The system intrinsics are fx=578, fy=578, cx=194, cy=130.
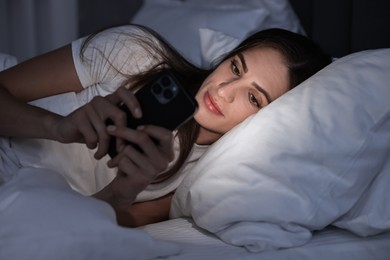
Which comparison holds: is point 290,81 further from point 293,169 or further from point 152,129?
point 152,129

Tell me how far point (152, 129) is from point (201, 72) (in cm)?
51

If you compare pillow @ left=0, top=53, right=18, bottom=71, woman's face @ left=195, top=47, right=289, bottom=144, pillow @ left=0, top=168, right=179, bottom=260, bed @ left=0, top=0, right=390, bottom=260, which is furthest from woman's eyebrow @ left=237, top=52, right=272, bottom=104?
pillow @ left=0, top=53, right=18, bottom=71

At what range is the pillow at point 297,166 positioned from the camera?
876 mm

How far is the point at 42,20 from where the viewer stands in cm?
168

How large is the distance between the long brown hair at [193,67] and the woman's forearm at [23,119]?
0.65 feet

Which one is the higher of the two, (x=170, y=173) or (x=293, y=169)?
(x=293, y=169)

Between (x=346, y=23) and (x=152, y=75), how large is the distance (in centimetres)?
61

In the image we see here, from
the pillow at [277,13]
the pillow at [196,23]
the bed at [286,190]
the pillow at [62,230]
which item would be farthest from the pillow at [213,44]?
the pillow at [62,230]

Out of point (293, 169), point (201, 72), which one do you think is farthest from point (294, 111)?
point (201, 72)

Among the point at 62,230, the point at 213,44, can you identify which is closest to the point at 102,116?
the point at 62,230

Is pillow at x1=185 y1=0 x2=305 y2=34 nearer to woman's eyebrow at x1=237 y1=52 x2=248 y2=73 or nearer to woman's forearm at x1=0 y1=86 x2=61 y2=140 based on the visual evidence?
woman's eyebrow at x1=237 y1=52 x2=248 y2=73

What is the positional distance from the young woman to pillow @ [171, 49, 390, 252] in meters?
0.14

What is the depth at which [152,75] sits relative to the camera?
1159mm

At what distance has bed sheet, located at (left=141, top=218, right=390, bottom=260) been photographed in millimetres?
850
